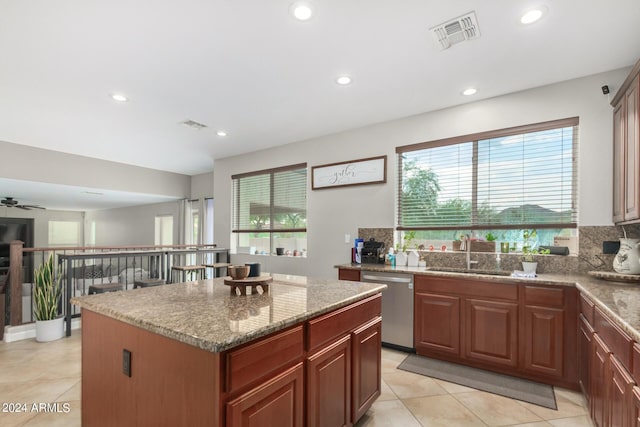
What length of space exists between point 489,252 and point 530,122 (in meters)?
1.34

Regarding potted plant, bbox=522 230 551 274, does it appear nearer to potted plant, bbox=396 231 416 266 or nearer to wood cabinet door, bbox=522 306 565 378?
wood cabinet door, bbox=522 306 565 378

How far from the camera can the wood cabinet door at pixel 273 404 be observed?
117 cm

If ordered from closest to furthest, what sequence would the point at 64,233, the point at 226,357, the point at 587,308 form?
the point at 226,357 → the point at 587,308 → the point at 64,233

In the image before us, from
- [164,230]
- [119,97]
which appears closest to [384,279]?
[119,97]

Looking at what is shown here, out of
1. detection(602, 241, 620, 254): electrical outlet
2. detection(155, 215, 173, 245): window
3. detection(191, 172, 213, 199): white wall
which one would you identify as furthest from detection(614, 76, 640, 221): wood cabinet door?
detection(155, 215, 173, 245): window

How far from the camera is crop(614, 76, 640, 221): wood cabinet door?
7.18 ft

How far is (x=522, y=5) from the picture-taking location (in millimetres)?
1982

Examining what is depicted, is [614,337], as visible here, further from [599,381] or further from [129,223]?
[129,223]

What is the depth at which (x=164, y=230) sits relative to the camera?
27.2 ft

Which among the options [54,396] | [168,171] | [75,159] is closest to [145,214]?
[168,171]

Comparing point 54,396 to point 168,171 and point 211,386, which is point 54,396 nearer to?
point 211,386

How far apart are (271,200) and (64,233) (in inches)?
357

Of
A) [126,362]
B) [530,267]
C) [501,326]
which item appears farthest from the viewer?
[530,267]

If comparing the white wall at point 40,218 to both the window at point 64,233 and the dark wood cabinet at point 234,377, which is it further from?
the dark wood cabinet at point 234,377
